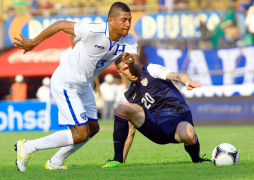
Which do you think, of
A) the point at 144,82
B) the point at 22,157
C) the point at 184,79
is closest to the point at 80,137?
the point at 22,157

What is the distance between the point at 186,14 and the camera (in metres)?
21.5

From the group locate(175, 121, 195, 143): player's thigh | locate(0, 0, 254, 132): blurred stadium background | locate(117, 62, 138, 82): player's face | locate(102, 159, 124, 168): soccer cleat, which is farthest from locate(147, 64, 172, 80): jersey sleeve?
locate(0, 0, 254, 132): blurred stadium background

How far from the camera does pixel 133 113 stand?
6152 mm

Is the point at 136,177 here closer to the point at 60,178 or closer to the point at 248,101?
the point at 60,178

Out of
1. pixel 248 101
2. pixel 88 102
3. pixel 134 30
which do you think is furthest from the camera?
pixel 134 30

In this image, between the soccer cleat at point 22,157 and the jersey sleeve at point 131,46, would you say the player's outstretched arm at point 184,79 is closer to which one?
the jersey sleeve at point 131,46

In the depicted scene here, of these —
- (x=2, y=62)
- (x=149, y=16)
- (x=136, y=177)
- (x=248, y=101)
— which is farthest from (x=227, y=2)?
(x=136, y=177)

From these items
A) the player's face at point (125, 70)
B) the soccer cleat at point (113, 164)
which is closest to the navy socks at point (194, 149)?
the soccer cleat at point (113, 164)

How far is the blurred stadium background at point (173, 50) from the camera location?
1546 centimetres

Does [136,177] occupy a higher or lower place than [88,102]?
lower

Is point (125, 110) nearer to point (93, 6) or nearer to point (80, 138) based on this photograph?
point (80, 138)

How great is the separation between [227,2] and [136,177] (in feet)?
61.1

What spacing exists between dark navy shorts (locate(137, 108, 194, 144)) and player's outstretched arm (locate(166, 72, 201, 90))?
0.62 meters

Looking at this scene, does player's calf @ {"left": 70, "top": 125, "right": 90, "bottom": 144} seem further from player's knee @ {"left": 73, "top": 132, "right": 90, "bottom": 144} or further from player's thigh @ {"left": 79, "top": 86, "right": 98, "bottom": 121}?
player's thigh @ {"left": 79, "top": 86, "right": 98, "bottom": 121}
